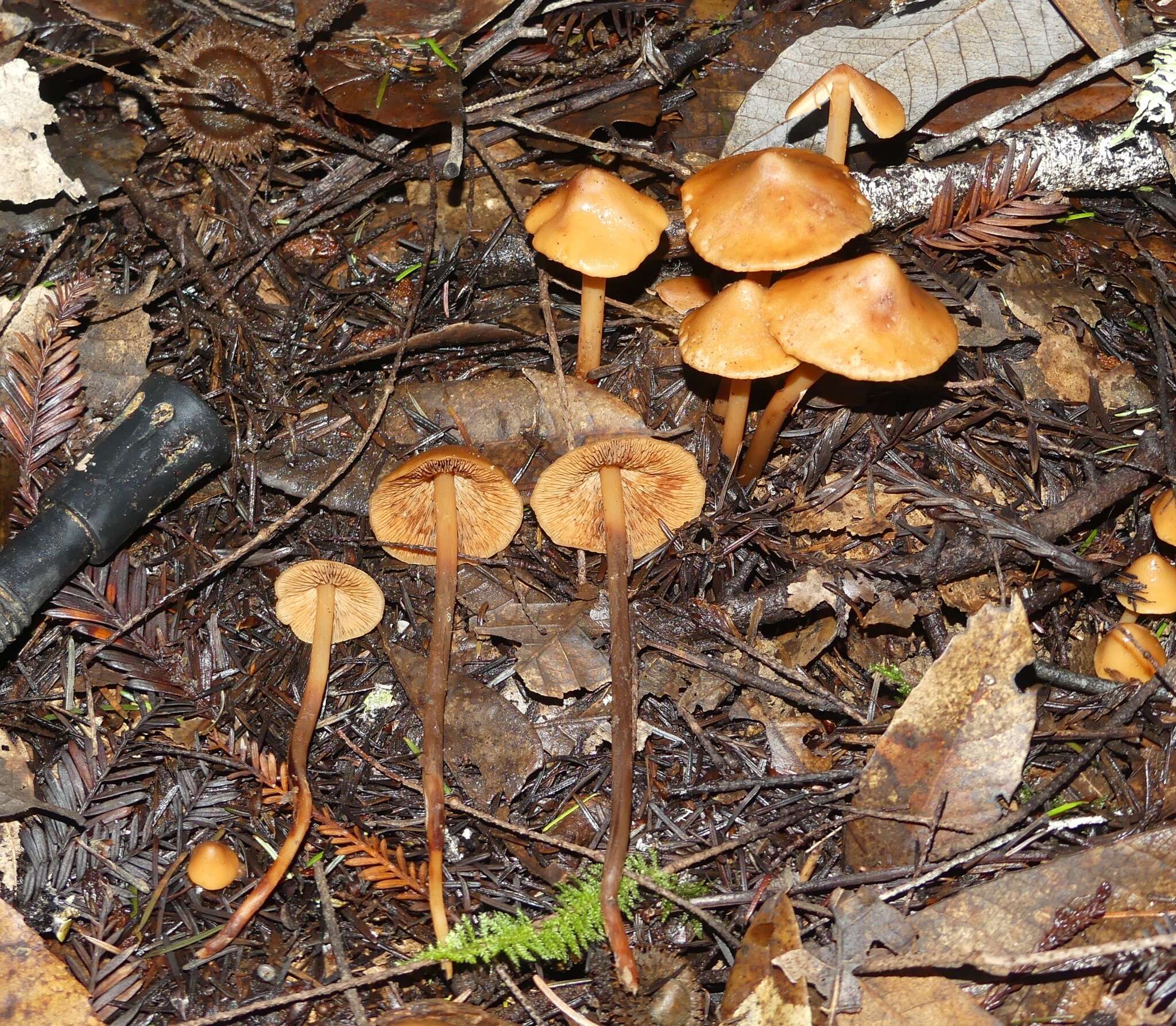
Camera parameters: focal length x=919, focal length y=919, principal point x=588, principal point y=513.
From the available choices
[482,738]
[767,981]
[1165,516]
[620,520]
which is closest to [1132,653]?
[1165,516]

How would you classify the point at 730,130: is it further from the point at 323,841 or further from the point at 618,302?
the point at 323,841

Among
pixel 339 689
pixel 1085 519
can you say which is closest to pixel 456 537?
pixel 339 689

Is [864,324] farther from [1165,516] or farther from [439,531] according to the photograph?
[439,531]

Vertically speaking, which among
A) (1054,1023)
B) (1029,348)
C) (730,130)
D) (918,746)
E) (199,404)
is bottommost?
(1054,1023)

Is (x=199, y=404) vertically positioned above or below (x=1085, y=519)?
above

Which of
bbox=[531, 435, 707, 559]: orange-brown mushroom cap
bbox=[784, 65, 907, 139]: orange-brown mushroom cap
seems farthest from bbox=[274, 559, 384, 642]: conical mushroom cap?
bbox=[784, 65, 907, 139]: orange-brown mushroom cap

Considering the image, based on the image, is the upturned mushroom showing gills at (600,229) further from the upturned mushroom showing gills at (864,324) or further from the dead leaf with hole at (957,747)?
the dead leaf with hole at (957,747)

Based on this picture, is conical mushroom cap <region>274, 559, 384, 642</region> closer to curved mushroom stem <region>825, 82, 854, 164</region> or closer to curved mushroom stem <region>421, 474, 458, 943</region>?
curved mushroom stem <region>421, 474, 458, 943</region>

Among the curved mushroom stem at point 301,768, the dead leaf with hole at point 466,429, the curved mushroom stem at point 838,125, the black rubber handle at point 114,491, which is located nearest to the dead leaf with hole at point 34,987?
the curved mushroom stem at point 301,768
